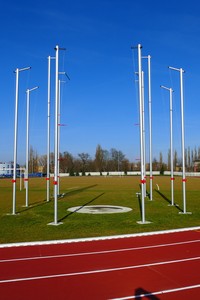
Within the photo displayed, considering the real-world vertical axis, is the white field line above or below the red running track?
below

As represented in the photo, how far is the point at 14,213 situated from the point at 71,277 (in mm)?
10401

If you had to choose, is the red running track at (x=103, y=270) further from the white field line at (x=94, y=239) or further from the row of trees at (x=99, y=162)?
the row of trees at (x=99, y=162)

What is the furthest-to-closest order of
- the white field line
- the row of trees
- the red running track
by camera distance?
the row of trees → the white field line → the red running track

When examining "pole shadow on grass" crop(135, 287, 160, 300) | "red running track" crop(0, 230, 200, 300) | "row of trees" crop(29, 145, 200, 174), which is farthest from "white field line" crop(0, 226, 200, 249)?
"row of trees" crop(29, 145, 200, 174)

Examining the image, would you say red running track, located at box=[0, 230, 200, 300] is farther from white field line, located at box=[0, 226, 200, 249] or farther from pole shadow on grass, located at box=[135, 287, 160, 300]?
white field line, located at box=[0, 226, 200, 249]

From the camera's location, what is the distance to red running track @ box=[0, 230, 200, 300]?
5891 mm

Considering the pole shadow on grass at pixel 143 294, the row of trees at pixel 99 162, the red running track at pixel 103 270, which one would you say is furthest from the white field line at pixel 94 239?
the row of trees at pixel 99 162

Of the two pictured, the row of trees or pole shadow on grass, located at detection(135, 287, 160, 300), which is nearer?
pole shadow on grass, located at detection(135, 287, 160, 300)

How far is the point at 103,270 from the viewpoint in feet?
23.6

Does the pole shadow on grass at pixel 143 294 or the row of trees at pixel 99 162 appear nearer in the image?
the pole shadow on grass at pixel 143 294

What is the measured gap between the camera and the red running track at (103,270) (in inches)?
232

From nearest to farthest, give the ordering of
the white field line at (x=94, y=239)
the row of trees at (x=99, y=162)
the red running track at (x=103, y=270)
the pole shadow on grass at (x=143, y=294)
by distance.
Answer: the pole shadow on grass at (x=143, y=294) < the red running track at (x=103, y=270) < the white field line at (x=94, y=239) < the row of trees at (x=99, y=162)

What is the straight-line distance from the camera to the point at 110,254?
8.76 metres

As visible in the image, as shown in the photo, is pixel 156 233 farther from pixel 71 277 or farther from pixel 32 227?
pixel 71 277
